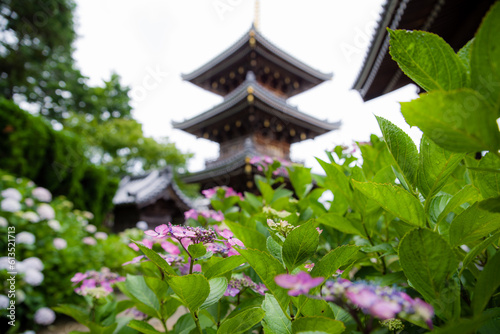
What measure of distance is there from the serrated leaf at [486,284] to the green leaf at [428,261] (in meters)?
0.04

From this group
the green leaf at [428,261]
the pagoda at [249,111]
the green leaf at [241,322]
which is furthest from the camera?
the pagoda at [249,111]

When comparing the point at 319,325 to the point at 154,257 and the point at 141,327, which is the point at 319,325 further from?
the point at 141,327

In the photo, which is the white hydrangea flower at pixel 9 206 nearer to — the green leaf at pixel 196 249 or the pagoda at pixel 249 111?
the green leaf at pixel 196 249

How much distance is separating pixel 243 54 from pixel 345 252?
939 centimetres

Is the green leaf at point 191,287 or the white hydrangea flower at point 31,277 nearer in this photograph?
the green leaf at point 191,287

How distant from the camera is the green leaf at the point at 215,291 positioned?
48 centimetres

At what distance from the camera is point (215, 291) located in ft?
1.61

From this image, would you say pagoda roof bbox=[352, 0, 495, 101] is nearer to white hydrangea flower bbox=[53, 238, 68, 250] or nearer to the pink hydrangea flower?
the pink hydrangea flower

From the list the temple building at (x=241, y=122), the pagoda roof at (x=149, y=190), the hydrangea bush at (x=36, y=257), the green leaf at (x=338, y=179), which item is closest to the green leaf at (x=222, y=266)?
the green leaf at (x=338, y=179)

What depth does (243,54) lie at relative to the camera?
29.4ft

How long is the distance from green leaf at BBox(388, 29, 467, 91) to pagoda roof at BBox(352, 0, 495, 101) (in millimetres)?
2248

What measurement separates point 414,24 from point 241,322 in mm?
3434

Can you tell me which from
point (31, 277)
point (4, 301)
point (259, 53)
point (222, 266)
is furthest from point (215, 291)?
point (259, 53)

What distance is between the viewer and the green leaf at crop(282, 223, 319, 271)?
41 cm
